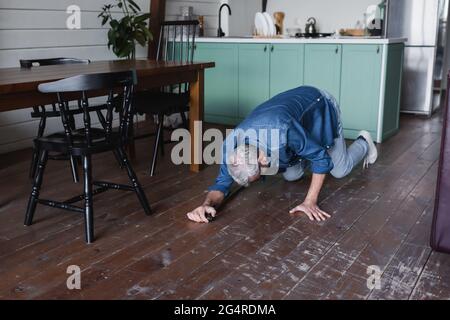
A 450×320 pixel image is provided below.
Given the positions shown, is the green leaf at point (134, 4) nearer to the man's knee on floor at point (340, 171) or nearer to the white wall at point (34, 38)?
the white wall at point (34, 38)

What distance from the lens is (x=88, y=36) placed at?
459 cm

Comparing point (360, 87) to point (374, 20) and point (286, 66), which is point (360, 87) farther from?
point (374, 20)

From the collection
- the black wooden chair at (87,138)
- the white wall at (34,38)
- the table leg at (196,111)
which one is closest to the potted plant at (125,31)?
the white wall at (34,38)

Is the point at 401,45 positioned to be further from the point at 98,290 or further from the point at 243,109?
the point at 98,290

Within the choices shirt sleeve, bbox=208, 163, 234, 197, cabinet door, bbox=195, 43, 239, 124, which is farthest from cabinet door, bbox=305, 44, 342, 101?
shirt sleeve, bbox=208, 163, 234, 197

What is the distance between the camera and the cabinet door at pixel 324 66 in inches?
172

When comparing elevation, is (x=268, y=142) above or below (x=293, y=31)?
below

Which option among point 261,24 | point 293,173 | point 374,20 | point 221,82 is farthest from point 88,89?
point 374,20

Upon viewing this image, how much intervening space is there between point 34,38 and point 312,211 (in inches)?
110

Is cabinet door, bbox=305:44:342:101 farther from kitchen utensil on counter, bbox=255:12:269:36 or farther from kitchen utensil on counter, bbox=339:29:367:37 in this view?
kitchen utensil on counter, bbox=339:29:367:37

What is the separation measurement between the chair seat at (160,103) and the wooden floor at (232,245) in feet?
1.45

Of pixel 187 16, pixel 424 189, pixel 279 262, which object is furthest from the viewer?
pixel 187 16

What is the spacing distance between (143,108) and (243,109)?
1.84 meters
